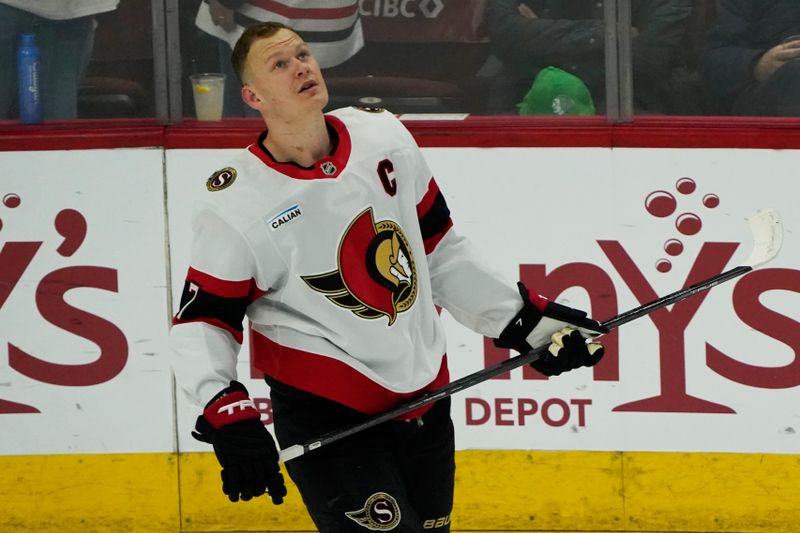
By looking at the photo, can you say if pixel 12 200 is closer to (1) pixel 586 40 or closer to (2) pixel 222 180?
(2) pixel 222 180

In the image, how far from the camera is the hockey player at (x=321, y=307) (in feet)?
9.23

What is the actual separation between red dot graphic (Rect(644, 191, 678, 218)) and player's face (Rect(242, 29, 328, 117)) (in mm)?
1275

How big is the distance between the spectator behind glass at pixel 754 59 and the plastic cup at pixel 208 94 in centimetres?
126

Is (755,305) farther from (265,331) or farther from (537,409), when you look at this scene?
(265,331)

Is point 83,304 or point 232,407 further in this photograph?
point 83,304

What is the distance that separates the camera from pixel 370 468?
2871mm

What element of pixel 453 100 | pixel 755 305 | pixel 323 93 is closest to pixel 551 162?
pixel 453 100

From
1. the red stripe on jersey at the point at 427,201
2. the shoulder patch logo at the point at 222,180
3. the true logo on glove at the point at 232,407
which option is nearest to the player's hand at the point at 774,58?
the red stripe on jersey at the point at 427,201

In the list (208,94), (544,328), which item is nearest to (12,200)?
(208,94)

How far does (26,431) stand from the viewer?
409 centimetres

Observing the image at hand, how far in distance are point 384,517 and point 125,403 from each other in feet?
4.75

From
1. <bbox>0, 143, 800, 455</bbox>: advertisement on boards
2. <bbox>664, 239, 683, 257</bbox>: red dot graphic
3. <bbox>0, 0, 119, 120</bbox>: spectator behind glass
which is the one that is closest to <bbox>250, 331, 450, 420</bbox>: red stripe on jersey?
<bbox>0, 143, 800, 455</bbox>: advertisement on boards

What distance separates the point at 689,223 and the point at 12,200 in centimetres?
175

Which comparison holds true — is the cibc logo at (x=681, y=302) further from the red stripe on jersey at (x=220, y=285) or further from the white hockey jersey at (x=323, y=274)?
the red stripe on jersey at (x=220, y=285)
